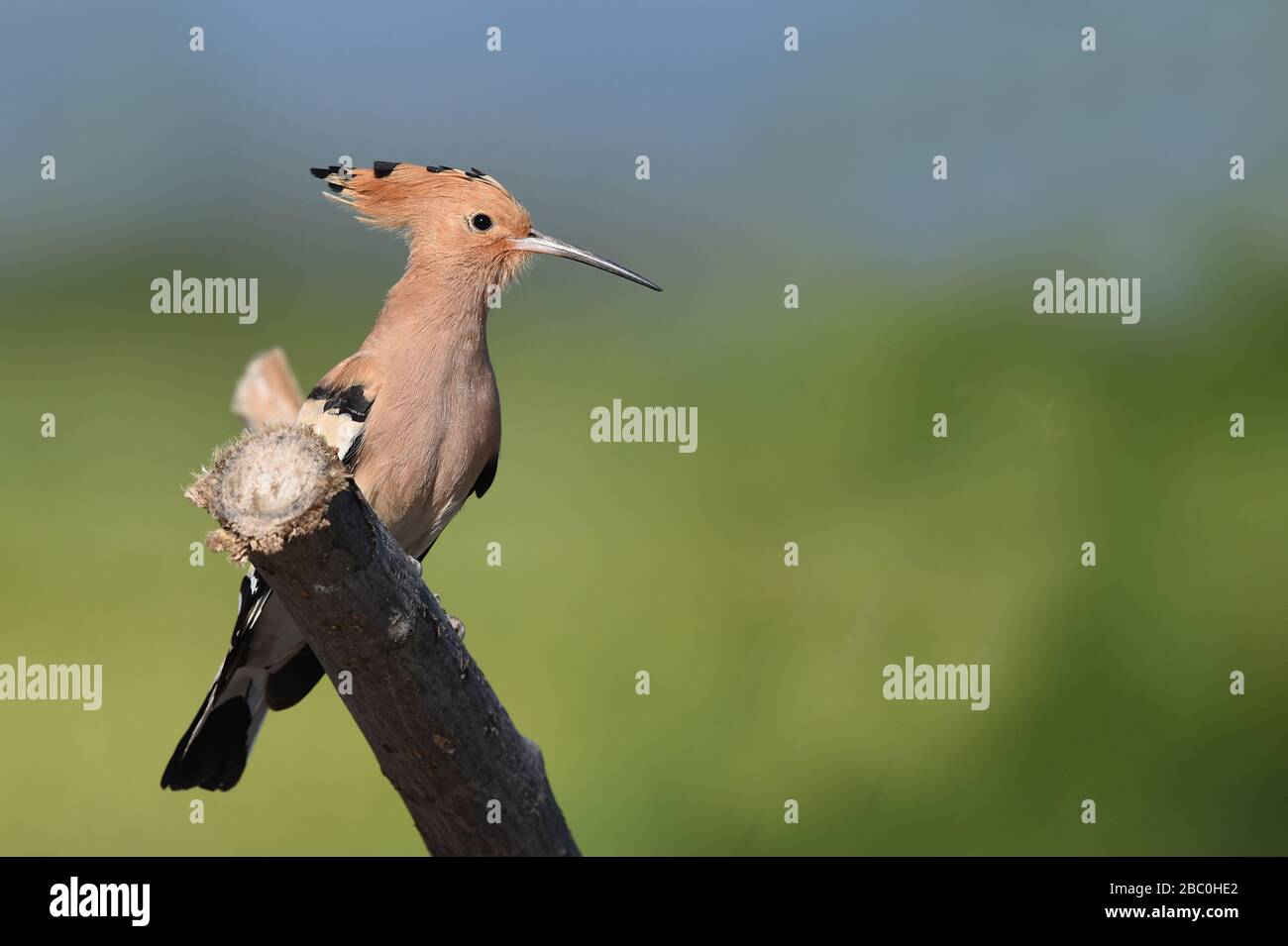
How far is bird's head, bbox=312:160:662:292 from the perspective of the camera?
2.27 meters

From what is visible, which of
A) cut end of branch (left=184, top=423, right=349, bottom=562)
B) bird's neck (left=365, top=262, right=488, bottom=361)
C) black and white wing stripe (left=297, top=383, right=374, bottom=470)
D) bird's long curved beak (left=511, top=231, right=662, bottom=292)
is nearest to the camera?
cut end of branch (left=184, top=423, right=349, bottom=562)

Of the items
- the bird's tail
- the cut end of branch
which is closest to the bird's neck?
the bird's tail

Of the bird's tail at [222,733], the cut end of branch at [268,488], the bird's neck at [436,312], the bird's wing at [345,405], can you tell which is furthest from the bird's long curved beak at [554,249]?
the cut end of branch at [268,488]

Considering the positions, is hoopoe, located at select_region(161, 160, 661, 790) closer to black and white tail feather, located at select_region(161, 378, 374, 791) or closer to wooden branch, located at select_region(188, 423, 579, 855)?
black and white tail feather, located at select_region(161, 378, 374, 791)

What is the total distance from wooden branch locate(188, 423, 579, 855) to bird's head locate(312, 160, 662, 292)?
2.80 ft

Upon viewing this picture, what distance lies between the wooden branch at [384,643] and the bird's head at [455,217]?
33.6 inches

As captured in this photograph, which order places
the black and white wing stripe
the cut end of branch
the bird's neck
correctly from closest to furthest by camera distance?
1. the cut end of branch
2. the black and white wing stripe
3. the bird's neck

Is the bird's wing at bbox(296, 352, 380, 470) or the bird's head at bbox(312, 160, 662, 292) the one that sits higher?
the bird's head at bbox(312, 160, 662, 292)

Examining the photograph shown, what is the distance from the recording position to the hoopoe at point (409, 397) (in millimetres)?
2086

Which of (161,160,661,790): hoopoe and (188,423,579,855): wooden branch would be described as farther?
(161,160,661,790): hoopoe

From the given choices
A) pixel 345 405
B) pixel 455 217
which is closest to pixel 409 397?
pixel 345 405

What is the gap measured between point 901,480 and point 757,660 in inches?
29.7

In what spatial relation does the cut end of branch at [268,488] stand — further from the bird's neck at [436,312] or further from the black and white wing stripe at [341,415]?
the bird's neck at [436,312]
